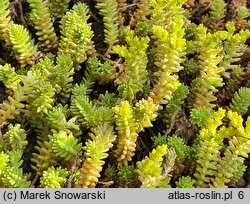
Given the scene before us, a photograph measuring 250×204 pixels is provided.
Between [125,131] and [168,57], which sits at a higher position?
[168,57]

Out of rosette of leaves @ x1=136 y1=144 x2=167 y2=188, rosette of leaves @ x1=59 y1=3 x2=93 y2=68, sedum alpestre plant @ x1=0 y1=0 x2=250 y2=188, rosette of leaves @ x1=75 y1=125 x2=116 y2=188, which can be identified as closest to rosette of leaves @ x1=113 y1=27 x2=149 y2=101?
sedum alpestre plant @ x1=0 y1=0 x2=250 y2=188

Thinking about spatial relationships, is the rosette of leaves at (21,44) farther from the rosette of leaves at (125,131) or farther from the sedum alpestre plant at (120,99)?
the rosette of leaves at (125,131)

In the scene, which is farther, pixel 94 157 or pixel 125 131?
pixel 125 131

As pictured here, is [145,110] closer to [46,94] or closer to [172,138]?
[172,138]

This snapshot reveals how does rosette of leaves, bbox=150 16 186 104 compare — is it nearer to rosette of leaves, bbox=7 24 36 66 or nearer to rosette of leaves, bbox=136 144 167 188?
rosette of leaves, bbox=136 144 167 188

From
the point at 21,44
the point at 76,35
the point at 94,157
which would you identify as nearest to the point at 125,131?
the point at 94,157

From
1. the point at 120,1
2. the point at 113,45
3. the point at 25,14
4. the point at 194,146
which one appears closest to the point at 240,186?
the point at 194,146

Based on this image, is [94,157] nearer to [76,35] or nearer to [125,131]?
[125,131]

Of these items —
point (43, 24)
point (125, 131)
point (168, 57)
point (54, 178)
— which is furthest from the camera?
point (43, 24)
